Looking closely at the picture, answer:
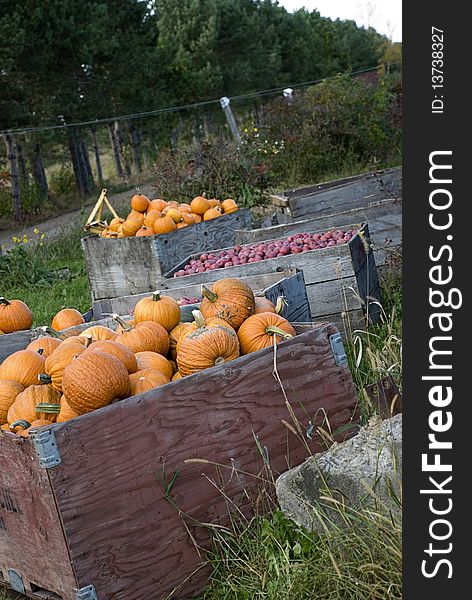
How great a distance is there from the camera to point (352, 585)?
2715 mm

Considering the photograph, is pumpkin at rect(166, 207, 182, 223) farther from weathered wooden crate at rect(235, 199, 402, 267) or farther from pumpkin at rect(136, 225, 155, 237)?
weathered wooden crate at rect(235, 199, 402, 267)

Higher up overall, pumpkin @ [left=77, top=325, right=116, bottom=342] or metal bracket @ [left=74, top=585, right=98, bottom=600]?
pumpkin @ [left=77, top=325, right=116, bottom=342]

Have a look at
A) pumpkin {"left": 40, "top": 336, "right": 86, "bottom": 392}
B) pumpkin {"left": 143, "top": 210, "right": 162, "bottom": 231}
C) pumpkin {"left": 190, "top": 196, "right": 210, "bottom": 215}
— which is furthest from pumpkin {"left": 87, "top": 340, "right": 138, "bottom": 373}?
pumpkin {"left": 190, "top": 196, "right": 210, "bottom": 215}

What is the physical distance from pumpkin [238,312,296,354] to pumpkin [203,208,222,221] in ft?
14.3

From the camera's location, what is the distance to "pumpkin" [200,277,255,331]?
4.03 meters

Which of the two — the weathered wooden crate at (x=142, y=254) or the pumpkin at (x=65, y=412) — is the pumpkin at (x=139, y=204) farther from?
the pumpkin at (x=65, y=412)

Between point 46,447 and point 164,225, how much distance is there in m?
4.78

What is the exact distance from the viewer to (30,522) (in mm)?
3229

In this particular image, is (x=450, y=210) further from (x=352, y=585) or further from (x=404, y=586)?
(x=352, y=585)

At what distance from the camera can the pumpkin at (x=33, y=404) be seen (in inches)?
137

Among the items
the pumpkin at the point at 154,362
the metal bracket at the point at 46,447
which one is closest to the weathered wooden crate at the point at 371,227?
the pumpkin at the point at 154,362

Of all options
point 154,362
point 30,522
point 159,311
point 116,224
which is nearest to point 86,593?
point 30,522

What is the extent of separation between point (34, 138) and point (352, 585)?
2875 centimetres

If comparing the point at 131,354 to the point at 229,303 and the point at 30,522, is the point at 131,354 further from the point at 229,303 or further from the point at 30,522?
the point at 30,522
